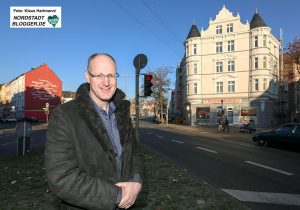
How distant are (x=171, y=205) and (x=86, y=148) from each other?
3835 mm

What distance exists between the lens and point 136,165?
2.69 m

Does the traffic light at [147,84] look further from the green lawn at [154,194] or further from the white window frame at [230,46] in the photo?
the white window frame at [230,46]

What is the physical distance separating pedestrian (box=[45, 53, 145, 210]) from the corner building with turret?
50.9 metres

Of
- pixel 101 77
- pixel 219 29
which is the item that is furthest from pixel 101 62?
pixel 219 29

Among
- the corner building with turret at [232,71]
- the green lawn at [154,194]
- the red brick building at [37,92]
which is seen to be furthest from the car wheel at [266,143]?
the red brick building at [37,92]

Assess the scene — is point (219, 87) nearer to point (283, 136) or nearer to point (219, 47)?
point (219, 47)

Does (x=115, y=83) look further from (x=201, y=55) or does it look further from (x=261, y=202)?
(x=201, y=55)

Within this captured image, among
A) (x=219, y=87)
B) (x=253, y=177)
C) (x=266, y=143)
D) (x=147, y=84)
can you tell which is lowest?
(x=253, y=177)

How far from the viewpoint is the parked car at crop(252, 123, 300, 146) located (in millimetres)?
18000

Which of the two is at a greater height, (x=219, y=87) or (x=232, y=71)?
(x=232, y=71)

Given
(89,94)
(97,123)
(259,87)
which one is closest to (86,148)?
(97,123)

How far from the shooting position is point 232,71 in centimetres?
5641

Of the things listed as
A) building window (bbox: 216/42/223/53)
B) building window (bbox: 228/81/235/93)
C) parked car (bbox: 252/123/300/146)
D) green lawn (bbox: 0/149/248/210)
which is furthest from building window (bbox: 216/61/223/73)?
green lawn (bbox: 0/149/248/210)

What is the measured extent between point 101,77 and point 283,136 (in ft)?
59.1
